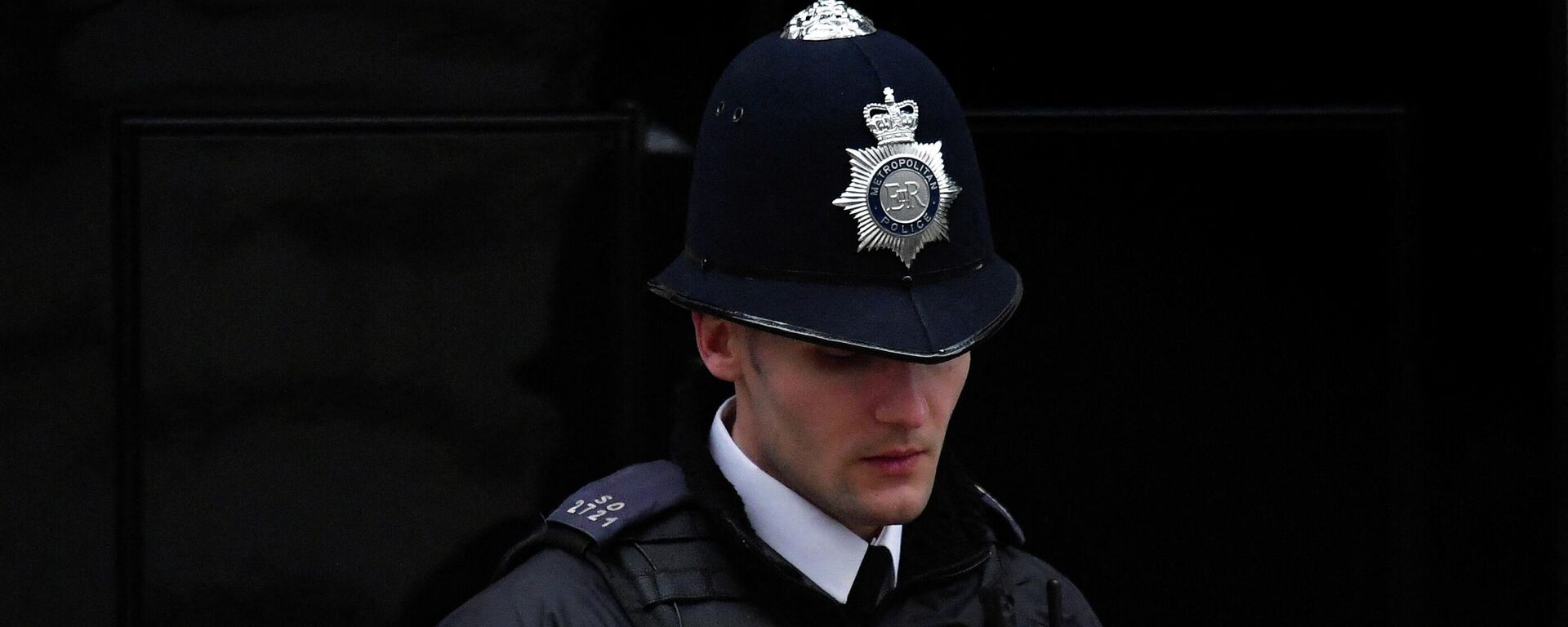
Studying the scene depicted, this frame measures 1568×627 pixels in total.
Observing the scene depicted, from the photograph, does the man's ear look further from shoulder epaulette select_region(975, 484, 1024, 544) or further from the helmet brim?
shoulder epaulette select_region(975, 484, 1024, 544)

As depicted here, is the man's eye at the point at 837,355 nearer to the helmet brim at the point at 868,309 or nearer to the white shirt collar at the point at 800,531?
the helmet brim at the point at 868,309

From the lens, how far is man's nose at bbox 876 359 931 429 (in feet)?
8.74

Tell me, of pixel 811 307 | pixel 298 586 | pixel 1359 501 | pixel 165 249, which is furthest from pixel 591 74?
pixel 1359 501

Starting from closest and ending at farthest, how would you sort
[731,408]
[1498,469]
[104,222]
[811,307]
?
[811,307]
[731,408]
[104,222]
[1498,469]

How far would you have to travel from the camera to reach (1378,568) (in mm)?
4141

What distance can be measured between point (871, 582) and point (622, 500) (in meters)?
0.34

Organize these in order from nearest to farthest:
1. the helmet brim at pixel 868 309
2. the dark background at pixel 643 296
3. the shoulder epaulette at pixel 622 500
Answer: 1. the helmet brim at pixel 868 309
2. the shoulder epaulette at pixel 622 500
3. the dark background at pixel 643 296

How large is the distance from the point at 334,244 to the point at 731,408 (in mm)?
1131

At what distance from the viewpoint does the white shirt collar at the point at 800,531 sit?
9.17 feet

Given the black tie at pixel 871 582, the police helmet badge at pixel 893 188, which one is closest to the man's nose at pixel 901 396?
the police helmet badge at pixel 893 188

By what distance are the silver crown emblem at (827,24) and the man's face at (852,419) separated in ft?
1.27

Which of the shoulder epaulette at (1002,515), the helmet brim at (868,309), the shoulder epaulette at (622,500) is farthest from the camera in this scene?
the shoulder epaulette at (1002,515)

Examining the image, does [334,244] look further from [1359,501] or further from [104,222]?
[1359,501]

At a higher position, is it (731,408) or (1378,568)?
(731,408)
